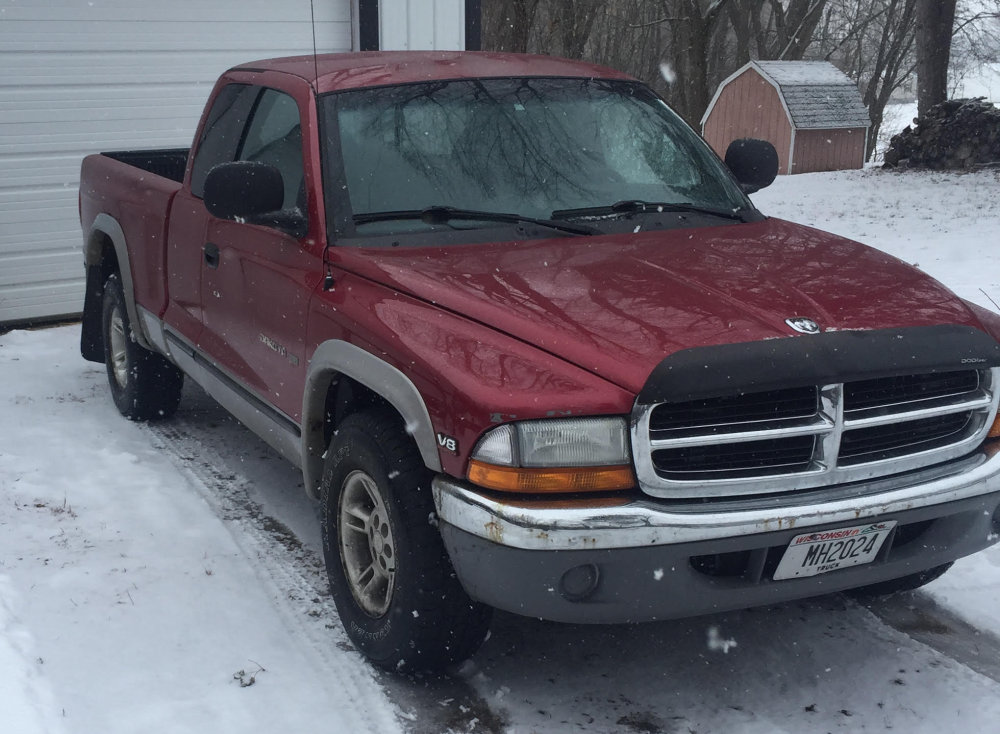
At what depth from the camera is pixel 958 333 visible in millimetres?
3303

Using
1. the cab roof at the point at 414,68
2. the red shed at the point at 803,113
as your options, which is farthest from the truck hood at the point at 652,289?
the red shed at the point at 803,113

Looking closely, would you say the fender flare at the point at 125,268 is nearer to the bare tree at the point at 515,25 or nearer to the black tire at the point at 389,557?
the black tire at the point at 389,557

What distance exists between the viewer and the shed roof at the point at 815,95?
93.8 feet

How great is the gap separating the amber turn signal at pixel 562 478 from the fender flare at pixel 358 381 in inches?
8.9

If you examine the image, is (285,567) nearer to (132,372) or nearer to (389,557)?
(389,557)

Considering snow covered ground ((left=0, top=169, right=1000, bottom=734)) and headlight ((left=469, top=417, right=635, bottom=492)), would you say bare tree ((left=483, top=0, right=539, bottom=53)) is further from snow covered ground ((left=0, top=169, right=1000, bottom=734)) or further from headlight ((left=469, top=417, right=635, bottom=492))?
headlight ((left=469, top=417, right=635, bottom=492))

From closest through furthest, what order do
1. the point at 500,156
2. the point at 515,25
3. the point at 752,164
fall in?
the point at 500,156, the point at 752,164, the point at 515,25

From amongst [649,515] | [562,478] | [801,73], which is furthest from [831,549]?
[801,73]

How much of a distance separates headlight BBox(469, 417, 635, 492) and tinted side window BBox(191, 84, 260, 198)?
2.54m

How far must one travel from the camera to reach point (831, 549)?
3182 mm

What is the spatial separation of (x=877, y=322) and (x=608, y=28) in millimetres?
38830

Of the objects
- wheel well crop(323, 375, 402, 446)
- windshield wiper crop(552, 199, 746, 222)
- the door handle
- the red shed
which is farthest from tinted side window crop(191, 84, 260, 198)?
the red shed

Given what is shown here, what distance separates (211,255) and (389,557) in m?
1.93

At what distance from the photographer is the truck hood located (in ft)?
10.2
